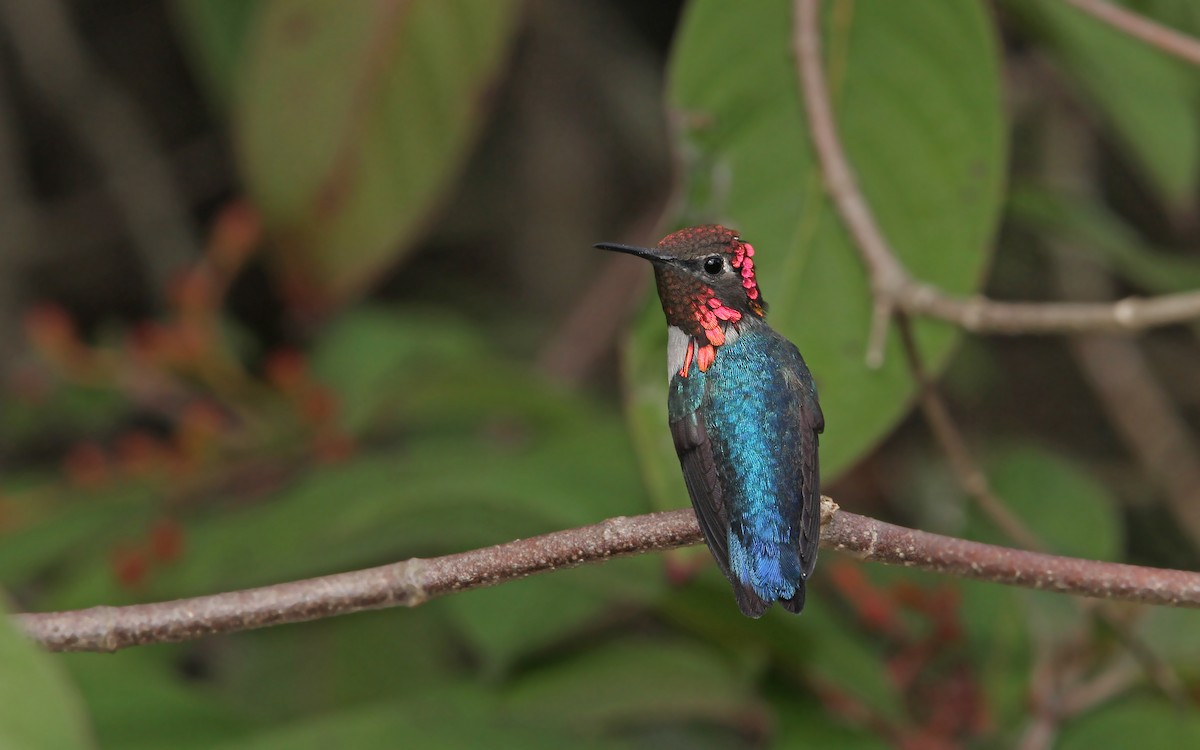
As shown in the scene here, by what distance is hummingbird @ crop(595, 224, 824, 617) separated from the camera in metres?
1.83

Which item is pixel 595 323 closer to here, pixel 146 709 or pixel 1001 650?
pixel 1001 650

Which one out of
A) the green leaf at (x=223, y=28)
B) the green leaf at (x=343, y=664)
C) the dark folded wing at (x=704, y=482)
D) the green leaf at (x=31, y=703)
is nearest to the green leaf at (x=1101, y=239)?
the dark folded wing at (x=704, y=482)

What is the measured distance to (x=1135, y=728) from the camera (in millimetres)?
2867

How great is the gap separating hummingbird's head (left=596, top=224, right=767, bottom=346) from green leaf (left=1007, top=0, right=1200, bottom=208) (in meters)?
1.38

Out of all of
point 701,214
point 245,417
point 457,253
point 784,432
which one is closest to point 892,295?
point 784,432

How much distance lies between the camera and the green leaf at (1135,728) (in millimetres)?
2771

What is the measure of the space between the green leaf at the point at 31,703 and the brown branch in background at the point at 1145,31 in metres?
2.16

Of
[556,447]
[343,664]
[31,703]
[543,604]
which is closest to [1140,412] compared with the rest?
[556,447]

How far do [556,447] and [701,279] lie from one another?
4.03 feet

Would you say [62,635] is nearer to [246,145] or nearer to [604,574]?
[604,574]

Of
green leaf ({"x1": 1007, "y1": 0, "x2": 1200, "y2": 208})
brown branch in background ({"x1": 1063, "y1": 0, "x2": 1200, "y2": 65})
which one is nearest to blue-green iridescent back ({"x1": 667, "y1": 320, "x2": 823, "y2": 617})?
brown branch in background ({"x1": 1063, "y1": 0, "x2": 1200, "y2": 65})

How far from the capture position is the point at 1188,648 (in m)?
2.97

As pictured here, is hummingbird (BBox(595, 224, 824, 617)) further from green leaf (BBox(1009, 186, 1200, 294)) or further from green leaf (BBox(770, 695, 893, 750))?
green leaf (BBox(1009, 186, 1200, 294))

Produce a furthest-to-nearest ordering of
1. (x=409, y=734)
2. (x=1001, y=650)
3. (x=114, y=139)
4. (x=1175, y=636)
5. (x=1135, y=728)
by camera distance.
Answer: (x=114, y=139) < (x=1001, y=650) < (x=1175, y=636) < (x=1135, y=728) < (x=409, y=734)
